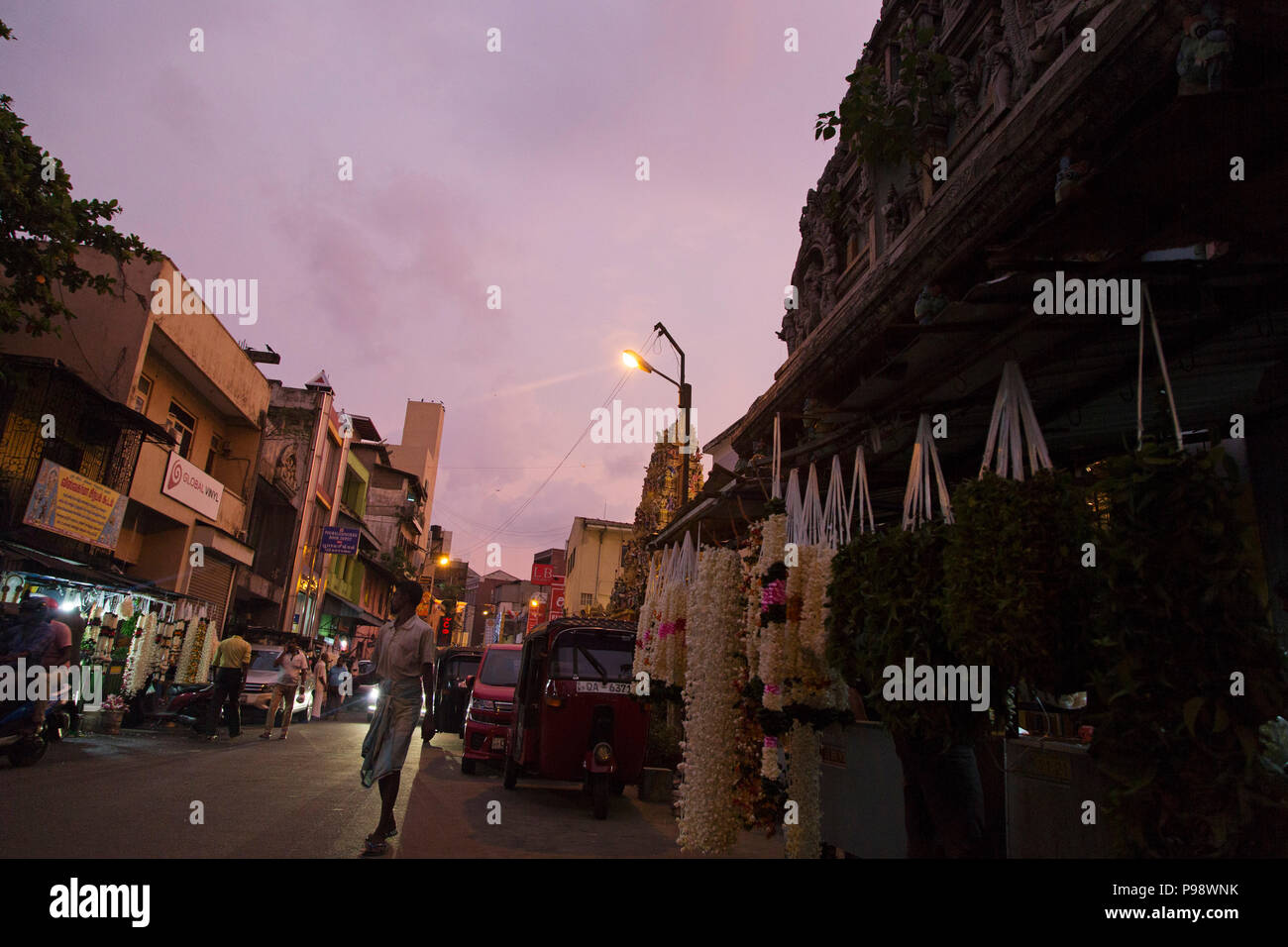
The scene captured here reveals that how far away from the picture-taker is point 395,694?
6.85m

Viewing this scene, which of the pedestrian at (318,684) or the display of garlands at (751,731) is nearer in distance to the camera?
the display of garlands at (751,731)

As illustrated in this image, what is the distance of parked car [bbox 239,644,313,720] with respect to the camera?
1786 cm

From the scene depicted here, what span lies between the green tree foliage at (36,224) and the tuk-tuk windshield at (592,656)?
8.71 meters

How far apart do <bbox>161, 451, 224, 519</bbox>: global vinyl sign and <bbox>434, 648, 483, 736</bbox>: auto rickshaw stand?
8.99m

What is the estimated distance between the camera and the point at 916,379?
14.5ft

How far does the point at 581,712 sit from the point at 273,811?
12.1ft

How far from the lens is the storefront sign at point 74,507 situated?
562 inches

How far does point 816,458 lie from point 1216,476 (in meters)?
3.27

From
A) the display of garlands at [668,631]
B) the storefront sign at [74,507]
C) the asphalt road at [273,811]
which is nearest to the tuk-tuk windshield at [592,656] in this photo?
the asphalt road at [273,811]

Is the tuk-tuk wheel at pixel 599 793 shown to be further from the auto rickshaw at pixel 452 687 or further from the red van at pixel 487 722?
the auto rickshaw at pixel 452 687

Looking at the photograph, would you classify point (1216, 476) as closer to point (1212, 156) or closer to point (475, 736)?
point (1212, 156)

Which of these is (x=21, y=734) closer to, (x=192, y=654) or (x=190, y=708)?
(x=190, y=708)

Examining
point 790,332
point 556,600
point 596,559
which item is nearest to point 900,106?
point 790,332

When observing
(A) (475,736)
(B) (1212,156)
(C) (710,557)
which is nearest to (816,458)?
(C) (710,557)
